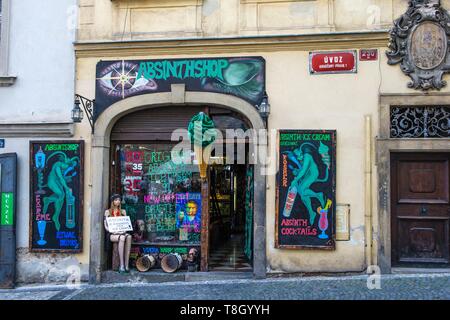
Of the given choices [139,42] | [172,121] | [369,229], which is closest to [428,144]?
[369,229]

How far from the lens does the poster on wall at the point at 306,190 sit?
825cm

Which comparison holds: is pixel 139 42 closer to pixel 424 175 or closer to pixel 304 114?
pixel 304 114

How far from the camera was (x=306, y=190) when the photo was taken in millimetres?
8312

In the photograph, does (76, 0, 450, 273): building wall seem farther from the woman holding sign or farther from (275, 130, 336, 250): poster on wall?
the woman holding sign

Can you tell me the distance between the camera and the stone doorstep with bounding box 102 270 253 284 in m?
8.62

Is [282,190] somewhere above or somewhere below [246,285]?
above

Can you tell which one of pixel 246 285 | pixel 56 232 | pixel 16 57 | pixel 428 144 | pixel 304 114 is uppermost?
pixel 16 57

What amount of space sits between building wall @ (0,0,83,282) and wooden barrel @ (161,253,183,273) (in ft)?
5.03

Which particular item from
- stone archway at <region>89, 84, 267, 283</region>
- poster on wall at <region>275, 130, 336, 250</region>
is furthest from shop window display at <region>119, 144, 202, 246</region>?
poster on wall at <region>275, 130, 336, 250</region>

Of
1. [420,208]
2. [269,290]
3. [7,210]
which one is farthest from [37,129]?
[420,208]

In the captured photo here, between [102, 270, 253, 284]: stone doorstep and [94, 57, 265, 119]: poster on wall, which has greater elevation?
[94, 57, 265, 119]: poster on wall

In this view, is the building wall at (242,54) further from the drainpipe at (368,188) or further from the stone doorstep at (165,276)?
the stone doorstep at (165,276)

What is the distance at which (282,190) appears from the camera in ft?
27.4

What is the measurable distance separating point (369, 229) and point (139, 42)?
4.99 meters
